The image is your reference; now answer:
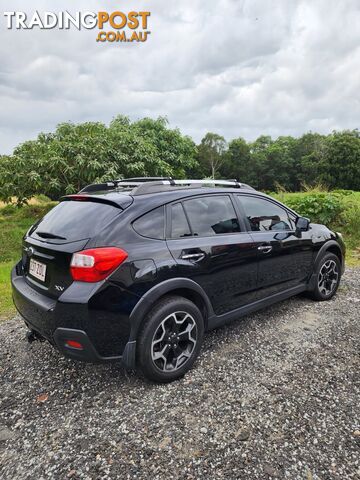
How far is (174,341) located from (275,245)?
1594 millimetres

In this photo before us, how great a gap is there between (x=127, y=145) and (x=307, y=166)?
38.8 meters

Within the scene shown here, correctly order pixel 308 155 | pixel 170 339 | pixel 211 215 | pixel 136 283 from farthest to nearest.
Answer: pixel 308 155 < pixel 211 215 < pixel 170 339 < pixel 136 283

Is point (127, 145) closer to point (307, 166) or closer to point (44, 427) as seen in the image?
point (44, 427)

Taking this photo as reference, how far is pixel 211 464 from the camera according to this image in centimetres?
188

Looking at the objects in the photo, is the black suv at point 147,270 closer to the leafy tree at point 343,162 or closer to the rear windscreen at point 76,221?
the rear windscreen at point 76,221

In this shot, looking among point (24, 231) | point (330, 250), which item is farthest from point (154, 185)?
point (24, 231)

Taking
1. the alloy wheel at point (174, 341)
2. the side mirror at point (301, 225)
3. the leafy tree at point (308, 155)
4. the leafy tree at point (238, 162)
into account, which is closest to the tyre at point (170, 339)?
the alloy wheel at point (174, 341)

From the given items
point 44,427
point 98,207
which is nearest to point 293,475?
point 44,427

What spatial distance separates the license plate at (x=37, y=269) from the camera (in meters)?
2.49

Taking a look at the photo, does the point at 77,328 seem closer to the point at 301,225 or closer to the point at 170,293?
the point at 170,293

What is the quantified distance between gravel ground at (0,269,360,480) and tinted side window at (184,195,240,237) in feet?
3.89

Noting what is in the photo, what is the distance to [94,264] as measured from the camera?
221 centimetres

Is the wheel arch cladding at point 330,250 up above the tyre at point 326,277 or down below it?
above

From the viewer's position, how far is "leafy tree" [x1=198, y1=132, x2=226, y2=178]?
166 ft
